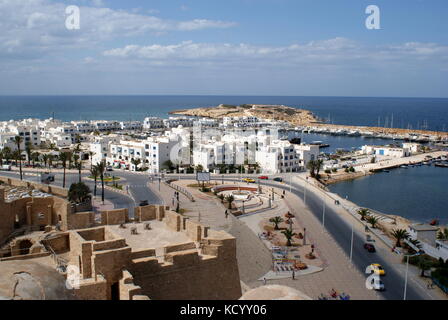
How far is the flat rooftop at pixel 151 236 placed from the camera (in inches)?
442

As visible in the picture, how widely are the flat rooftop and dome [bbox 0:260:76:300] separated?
498cm

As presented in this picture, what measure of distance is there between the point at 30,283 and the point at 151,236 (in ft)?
22.2

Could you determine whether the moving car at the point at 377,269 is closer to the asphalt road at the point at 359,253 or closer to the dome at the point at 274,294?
the asphalt road at the point at 359,253

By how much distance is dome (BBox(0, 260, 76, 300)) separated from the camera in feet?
16.5

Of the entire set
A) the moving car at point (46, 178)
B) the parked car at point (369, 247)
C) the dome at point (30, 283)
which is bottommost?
the parked car at point (369, 247)

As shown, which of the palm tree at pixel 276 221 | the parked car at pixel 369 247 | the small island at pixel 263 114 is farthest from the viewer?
the small island at pixel 263 114

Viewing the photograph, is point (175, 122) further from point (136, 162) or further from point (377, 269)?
point (377, 269)

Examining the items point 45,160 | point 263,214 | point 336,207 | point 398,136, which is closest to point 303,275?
point 263,214

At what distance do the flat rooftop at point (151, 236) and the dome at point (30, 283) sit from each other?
16.3ft

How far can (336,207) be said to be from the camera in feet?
145

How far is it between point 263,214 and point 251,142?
29.0 meters

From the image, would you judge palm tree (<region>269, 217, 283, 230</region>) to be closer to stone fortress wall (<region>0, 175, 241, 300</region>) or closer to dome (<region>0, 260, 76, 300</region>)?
stone fortress wall (<region>0, 175, 241, 300</region>)

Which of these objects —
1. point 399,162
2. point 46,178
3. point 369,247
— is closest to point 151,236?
point 369,247

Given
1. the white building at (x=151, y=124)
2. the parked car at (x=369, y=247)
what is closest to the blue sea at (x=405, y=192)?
the parked car at (x=369, y=247)
